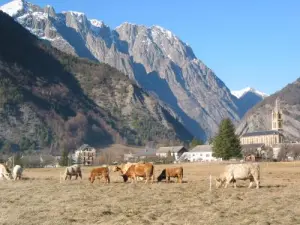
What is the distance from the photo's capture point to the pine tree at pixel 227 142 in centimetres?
13000

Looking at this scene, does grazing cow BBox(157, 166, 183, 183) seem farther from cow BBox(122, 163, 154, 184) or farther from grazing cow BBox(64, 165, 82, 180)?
grazing cow BBox(64, 165, 82, 180)

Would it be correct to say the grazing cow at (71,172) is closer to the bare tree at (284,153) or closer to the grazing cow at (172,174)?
the grazing cow at (172,174)

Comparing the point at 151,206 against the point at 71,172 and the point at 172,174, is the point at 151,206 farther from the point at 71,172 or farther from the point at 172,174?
the point at 71,172

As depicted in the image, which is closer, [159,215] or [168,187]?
[159,215]

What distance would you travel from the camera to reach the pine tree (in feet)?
427

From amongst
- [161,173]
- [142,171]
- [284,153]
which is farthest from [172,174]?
[284,153]

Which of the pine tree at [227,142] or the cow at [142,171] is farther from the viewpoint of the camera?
the pine tree at [227,142]

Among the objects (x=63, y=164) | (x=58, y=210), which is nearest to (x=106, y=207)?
(x=58, y=210)

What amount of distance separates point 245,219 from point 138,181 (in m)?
20.6

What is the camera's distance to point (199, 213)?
856 inches

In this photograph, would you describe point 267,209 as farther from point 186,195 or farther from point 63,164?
point 63,164

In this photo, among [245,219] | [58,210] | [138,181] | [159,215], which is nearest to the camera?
[245,219]

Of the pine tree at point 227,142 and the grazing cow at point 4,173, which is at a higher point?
the pine tree at point 227,142

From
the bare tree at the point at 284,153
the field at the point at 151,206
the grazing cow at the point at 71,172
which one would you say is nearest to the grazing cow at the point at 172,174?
the field at the point at 151,206
